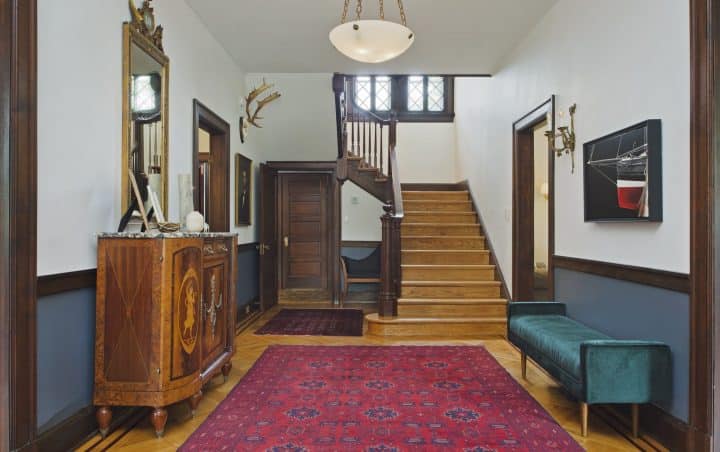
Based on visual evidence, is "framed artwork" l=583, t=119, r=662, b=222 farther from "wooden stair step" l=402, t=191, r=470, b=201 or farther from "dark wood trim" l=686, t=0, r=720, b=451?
"wooden stair step" l=402, t=191, r=470, b=201

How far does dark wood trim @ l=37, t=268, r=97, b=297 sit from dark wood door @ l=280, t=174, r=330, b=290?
5.28m

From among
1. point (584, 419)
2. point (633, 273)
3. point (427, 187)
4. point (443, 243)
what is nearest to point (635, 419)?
point (584, 419)

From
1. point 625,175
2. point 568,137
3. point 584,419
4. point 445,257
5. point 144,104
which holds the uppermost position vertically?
point 144,104

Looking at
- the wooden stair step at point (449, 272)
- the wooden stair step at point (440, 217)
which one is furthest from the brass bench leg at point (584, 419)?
the wooden stair step at point (440, 217)

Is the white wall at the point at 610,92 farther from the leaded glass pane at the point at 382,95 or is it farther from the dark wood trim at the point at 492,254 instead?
the leaded glass pane at the point at 382,95

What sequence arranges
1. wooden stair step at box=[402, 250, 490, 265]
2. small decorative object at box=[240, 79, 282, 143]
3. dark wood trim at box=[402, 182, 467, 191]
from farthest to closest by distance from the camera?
dark wood trim at box=[402, 182, 467, 191] → wooden stair step at box=[402, 250, 490, 265] → small decorative object at box=[240, 79, 282, 143]

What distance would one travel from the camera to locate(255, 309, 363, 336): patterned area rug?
17.7ft

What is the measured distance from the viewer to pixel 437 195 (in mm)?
7840

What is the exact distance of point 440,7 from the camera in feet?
13.6

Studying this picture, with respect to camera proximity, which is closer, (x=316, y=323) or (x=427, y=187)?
(x=316, y=323)

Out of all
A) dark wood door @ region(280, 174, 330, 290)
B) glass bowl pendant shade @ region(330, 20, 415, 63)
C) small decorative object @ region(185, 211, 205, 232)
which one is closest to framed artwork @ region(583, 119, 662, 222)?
glass bowl pendant shade @ region(330, 20, 415, 63)

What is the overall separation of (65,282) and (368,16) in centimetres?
330

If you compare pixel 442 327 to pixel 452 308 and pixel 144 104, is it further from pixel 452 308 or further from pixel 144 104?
pixel 144 104

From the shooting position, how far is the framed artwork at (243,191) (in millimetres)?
5812
